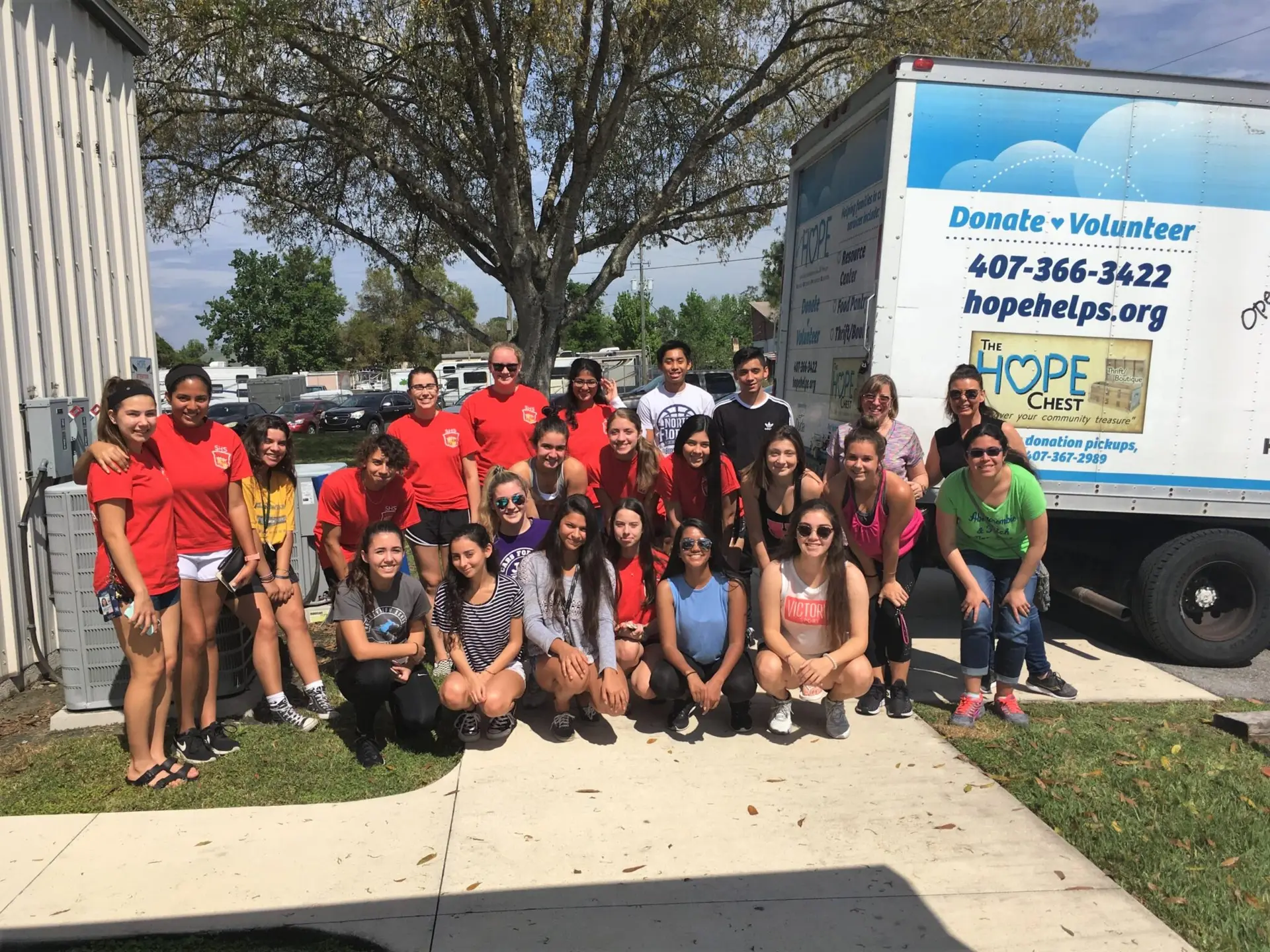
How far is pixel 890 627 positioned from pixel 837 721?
60 cm

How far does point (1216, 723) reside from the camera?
14.7ft

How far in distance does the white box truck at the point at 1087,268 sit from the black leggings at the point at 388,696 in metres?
2.99

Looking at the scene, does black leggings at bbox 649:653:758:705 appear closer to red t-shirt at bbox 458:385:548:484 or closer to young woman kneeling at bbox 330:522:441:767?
young woman kneeling at bbox 330:522:441:767

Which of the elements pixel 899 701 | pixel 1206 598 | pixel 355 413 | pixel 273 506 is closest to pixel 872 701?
pixel 899 701

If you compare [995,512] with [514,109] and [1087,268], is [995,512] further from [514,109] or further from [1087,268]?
[514,109]

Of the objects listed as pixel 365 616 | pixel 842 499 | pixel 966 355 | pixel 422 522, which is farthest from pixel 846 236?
pixel 365 616

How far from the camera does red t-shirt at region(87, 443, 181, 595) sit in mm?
3578

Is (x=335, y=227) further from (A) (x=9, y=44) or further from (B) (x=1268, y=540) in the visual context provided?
(B) (x=1268, y=540)

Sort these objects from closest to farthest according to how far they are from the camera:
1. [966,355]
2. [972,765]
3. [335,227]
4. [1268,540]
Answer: [972,765] < [966,355] < [1268,540] < [335,227]

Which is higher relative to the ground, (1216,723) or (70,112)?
(70,112)

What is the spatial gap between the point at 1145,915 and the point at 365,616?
336cm

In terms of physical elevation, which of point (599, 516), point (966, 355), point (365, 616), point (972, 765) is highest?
point (966, 355)

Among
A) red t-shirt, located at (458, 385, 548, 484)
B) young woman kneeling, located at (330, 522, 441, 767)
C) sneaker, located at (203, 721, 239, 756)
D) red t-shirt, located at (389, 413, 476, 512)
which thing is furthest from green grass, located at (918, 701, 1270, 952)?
sneaker, located at (203, 721, 239, 756)

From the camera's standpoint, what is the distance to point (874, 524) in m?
4.49
